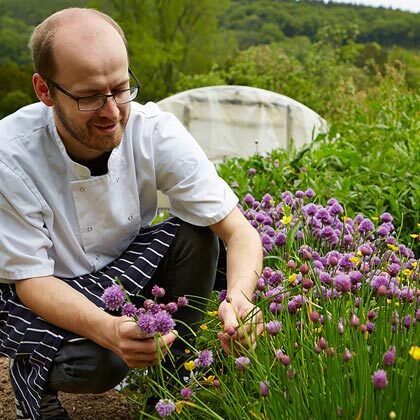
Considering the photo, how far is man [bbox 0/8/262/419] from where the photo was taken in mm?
2475

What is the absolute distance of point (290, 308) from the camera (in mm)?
2174

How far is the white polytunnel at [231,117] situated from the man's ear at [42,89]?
5398 mm

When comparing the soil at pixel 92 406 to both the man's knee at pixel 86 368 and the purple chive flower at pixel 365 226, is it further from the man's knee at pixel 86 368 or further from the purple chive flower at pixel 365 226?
the purple chive flower at pixel 365 226

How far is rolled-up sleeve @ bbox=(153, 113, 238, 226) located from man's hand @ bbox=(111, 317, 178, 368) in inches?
23.5

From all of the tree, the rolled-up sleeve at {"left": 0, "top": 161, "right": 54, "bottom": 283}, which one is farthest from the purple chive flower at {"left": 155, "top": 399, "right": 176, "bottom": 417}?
the tree

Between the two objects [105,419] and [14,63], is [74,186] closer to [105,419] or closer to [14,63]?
[105,419]

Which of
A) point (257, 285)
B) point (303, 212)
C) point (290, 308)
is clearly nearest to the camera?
point (290, 308)

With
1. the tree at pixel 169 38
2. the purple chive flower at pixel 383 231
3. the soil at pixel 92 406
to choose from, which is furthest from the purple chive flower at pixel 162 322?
the tree at pixel 169 38

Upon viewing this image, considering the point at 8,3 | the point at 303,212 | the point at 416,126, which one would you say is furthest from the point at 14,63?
the point at 303,212

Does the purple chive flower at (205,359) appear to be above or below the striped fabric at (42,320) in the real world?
above

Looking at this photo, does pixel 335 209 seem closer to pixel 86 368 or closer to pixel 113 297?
pixel 86 368

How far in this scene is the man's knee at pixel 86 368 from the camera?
2.54 m

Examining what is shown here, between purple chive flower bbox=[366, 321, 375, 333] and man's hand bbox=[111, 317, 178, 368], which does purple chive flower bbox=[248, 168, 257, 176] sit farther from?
purple chive flower bbox=[366, 321, 375, 333]

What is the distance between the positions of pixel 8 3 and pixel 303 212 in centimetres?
2235
